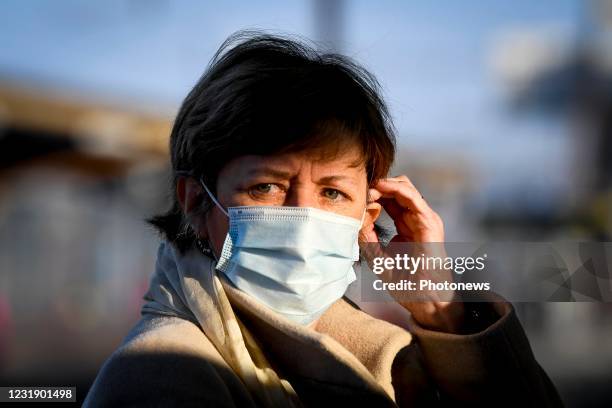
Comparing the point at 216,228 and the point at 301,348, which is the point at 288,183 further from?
the point at 301,348

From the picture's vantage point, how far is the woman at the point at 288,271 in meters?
1.67

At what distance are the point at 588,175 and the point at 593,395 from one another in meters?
18.9

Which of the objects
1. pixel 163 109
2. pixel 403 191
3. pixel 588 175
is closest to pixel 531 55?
pixel 588 175

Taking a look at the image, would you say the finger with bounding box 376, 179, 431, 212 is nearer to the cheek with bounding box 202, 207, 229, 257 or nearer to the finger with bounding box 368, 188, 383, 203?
the finger with bounding box 368, 188, 383, 203

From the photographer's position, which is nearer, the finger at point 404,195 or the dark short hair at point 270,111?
the dark short hair at point 270,111

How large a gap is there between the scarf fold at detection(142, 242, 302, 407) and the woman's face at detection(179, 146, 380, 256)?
98mm

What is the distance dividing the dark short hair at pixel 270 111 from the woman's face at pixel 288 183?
3 cm

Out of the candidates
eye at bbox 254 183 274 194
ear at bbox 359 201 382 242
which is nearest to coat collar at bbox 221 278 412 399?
eye at bbox 254 183 274 194

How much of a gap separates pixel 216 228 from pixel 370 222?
421 mm

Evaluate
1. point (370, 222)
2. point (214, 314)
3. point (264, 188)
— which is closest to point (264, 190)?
point (264, 188)

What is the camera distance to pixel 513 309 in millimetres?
1978

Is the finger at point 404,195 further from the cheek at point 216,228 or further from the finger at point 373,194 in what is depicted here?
the cheek at point 216,228

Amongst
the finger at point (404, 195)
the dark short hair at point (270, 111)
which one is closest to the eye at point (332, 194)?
the dark short hair at point (270, 111)

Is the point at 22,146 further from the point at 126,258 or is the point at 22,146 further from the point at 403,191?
the point at 403,191
